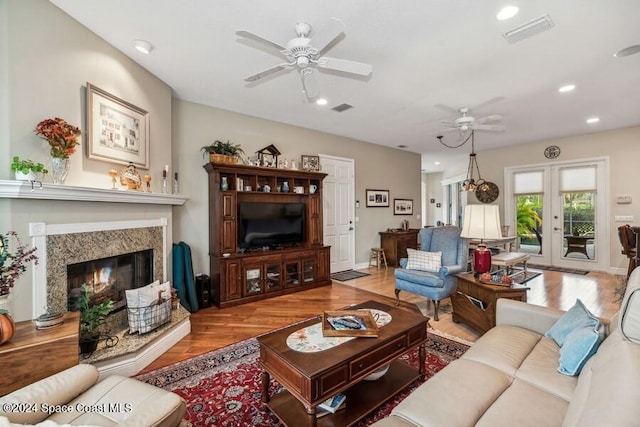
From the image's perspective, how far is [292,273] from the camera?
4512 mm

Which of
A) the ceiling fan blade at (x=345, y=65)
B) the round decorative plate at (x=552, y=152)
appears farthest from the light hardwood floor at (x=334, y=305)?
the ceiling fan blade at (x=345, y=65)

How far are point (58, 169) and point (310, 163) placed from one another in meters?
3.57

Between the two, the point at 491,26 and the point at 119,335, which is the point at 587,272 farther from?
the point at 119,335

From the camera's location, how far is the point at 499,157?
23.4ft

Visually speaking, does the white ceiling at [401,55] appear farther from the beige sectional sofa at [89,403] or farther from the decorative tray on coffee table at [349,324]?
the beige sectional sofa at [89,403]

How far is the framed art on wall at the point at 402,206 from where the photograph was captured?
7.10m

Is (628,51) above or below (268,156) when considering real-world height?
above

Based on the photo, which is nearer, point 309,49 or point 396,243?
point 309,49

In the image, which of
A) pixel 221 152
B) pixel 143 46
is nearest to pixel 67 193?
pixel 143 46


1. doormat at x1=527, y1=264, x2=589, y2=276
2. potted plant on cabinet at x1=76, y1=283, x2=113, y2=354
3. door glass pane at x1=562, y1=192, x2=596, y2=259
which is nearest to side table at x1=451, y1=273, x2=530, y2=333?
potted plant on cabinet at x1=76, y1=283, x2=113, y2=354

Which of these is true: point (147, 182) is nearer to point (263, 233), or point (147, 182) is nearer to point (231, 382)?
point (263, 233)

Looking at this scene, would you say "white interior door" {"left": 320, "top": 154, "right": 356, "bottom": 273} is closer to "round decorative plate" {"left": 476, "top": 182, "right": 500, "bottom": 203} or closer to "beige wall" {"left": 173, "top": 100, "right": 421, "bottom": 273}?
"beige wall" {"left": 173, "top": 100, "right": 421, "bottom": 273}

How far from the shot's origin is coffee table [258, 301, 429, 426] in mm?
1500

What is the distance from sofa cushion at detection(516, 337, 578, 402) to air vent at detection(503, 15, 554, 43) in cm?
244
